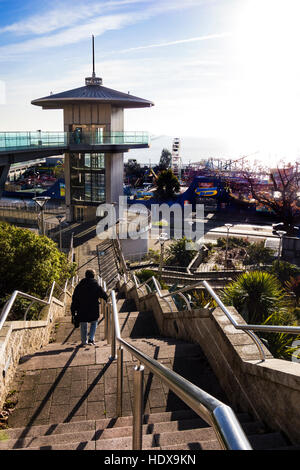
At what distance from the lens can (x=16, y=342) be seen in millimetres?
5645

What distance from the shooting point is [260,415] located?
3895 millimetres

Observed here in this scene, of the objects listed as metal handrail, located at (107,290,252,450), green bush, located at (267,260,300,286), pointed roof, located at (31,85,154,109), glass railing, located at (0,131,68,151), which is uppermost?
pointed roof, located at (31,85,154,109)

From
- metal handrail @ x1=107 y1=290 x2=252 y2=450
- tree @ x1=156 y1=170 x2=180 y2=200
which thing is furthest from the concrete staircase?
tree @ x1=156 y1=170 x2=180 y2=200

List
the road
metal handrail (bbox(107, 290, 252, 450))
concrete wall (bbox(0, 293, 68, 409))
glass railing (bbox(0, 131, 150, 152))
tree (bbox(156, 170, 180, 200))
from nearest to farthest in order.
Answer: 1. metal handrail (bbox(107, 290, 252, 450))
2. concrete wall (bbox(0, 293, 68, 409))
3. glass railing (bbox(0, 131, 150, 152))
4. the road
5. tree (bbox(156, 170, 180, 200))

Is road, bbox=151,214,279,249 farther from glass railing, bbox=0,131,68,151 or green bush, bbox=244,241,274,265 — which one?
glass railing, bbox=0,131,68,151

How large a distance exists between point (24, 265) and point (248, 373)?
319 inches

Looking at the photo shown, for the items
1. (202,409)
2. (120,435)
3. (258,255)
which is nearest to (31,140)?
(258,255)

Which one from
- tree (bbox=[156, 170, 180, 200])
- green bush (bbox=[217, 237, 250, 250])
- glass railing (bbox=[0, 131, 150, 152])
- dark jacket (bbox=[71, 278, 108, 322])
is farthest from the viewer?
tree (bbox=[156, 170, 180, 200])

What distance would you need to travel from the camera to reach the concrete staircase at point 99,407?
10.6ft

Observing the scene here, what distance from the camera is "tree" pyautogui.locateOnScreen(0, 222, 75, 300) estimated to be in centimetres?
1062

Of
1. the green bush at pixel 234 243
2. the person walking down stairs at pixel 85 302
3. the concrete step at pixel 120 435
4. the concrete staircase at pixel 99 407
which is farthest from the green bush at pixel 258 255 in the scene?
the concrete step at pixel 120 435

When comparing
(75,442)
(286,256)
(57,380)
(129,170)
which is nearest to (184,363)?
(57,380)

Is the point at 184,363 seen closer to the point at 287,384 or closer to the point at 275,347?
the point at 275,347

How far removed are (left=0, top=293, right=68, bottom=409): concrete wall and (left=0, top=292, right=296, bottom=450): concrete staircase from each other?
0.61 feet
